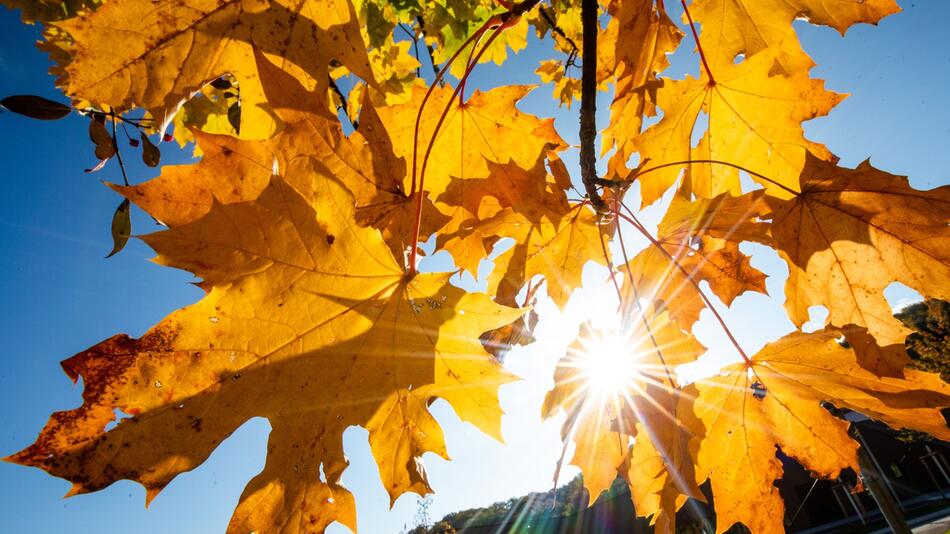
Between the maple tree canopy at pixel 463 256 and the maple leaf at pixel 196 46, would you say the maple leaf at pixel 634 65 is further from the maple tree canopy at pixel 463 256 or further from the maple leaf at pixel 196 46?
the maple leaf at pixel 196 46

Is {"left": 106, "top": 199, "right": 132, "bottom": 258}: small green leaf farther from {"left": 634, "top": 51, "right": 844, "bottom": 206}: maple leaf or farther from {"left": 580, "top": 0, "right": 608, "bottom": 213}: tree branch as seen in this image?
{"left": 634, "top": 51, "right": 844, "bottom": 206}: maple leaf

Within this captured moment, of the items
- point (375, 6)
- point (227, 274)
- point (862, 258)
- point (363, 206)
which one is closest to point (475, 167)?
point (363, 206)

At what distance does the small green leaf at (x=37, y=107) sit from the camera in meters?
1.62

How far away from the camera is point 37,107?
164cm

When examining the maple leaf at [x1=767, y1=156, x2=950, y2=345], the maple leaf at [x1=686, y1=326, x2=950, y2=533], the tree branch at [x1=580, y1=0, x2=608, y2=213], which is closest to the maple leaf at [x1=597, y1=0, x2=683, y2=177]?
the tree branch at [x1=580, y1=0, x2=608, y2=213]

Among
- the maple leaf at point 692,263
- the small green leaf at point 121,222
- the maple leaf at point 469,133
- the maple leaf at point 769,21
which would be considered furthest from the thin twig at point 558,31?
the small green leaf at point 121,222

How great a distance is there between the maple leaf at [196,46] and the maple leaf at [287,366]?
0.92 ft

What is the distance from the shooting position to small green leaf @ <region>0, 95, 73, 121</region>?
63.7 inches

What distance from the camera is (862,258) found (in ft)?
4.42

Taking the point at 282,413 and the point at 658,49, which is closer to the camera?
the point at 282,413

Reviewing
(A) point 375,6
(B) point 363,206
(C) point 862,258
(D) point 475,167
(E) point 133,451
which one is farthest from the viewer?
(A) point 375,6

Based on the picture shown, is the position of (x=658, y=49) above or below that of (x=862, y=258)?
above

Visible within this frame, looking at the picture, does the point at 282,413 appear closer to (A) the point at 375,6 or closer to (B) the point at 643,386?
(B) the point at 643,386

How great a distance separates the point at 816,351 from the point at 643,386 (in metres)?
0.65
